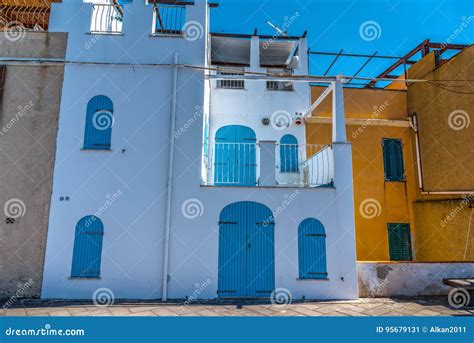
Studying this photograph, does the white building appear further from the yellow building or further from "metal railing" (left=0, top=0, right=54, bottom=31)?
the yellow building

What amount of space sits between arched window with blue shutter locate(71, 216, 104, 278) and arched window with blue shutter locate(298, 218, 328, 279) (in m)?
5.52

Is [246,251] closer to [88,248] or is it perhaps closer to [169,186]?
[169,186]

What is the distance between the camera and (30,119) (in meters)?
9.95

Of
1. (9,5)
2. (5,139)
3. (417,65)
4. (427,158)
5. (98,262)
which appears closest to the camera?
(98,262)

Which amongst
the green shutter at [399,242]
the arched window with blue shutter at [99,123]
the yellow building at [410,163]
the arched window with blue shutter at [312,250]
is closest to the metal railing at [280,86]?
the yellow building at [410,163]

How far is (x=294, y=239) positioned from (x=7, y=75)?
32.0ft

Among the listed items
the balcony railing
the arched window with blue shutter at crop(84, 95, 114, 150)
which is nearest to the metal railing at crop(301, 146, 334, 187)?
the balcony railing

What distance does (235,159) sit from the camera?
511 inches

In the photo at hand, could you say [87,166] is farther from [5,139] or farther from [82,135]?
[5,139]

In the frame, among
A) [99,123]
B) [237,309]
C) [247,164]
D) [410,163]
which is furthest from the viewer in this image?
[410,163]

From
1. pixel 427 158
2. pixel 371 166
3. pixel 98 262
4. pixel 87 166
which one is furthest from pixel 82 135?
pixel 427 158

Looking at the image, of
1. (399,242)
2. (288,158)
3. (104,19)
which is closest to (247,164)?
(288,158)

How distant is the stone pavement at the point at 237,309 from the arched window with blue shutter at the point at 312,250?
81 cm

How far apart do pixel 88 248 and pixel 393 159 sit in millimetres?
12175
